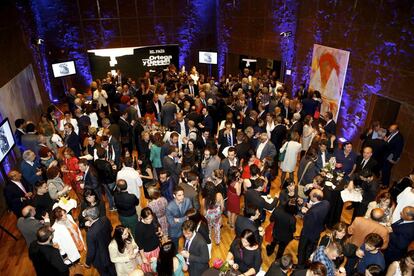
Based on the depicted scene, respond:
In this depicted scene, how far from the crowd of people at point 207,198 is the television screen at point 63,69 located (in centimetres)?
490

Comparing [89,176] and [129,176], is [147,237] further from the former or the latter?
[89,176]

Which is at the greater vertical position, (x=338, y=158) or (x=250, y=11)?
(x=250, y=11)

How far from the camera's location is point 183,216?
14.6ft

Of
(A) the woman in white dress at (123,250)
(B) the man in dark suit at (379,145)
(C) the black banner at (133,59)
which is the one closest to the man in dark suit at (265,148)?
(B) the man in dark suit at (379,145)

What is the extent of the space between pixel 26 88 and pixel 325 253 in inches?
378

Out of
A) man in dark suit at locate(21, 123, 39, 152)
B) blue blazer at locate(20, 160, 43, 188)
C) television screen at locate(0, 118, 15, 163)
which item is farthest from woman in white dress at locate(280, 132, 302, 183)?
television screen at locate(0, 118, 15, 163)

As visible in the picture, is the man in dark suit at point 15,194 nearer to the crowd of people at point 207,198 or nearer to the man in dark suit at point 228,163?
the crowd of people at point 207,198

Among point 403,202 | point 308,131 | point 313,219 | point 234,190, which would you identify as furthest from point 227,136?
point 403,202

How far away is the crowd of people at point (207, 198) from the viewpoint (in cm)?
373

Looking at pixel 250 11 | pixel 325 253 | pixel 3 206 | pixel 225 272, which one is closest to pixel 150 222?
pixel 225 272

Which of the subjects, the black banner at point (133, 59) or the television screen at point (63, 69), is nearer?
the television screen at point (63, 69)

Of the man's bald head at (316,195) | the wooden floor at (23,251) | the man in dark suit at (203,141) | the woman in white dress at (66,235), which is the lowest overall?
the wooden floor at (23,251)

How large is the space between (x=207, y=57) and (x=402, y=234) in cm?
1133

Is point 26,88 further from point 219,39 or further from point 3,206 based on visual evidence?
point 219,39
